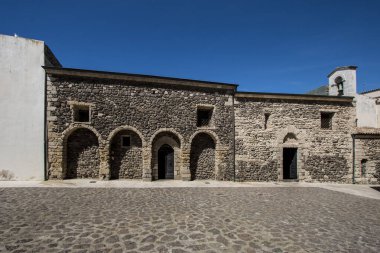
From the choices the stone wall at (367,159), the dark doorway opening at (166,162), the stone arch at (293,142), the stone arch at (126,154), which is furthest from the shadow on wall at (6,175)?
the stone wall at (367,159)

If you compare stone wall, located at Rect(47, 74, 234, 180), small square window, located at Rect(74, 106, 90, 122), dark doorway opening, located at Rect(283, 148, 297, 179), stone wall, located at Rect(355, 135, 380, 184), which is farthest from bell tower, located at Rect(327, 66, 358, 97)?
small square window, located at Rect(74, 106, 90, 122)

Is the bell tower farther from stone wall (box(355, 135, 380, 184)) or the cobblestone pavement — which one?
the cobblestone pavement

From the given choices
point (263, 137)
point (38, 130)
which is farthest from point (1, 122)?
point (263, 137)

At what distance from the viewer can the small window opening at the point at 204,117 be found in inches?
448

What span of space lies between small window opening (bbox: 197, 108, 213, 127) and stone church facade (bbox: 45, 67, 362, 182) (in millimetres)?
62

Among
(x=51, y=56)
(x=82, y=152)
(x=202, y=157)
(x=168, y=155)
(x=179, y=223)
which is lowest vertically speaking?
(x=179, y=223)

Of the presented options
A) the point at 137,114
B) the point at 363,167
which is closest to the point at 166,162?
the point at 137,114

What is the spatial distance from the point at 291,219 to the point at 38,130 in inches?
444

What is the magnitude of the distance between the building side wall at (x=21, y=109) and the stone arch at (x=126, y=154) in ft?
10.7

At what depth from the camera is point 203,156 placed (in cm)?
1110

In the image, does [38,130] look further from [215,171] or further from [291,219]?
[291,219]

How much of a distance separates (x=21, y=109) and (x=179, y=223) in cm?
973

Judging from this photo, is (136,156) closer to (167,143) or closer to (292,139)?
(167,143)

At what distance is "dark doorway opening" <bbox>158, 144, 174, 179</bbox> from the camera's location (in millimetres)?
10727
